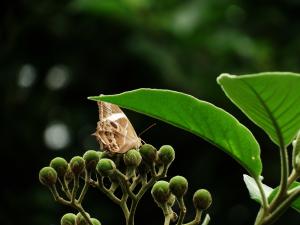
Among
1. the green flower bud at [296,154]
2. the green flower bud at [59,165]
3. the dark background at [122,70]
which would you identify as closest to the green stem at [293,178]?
the green flower bud at [296,154]

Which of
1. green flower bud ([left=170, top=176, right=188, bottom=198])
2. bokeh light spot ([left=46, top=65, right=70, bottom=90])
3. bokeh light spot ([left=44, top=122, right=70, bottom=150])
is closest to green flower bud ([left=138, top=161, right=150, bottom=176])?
green flower bud ([left=170, top=176, right=188, bottom=198])

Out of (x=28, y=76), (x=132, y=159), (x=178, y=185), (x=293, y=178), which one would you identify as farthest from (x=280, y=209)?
(x=28, y=76)

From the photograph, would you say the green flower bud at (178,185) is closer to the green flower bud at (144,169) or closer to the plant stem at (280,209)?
the green flower bud at (144,169)

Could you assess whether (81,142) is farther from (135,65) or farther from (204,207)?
(204,207)

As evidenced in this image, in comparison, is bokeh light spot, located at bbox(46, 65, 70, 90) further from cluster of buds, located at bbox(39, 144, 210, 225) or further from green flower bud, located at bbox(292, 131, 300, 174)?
green flower bud, located at bbox(292, 131, 300, 174)

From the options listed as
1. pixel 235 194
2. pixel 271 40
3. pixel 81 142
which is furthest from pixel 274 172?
pixel 81 142

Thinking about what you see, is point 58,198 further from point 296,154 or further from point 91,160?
point 296,154
